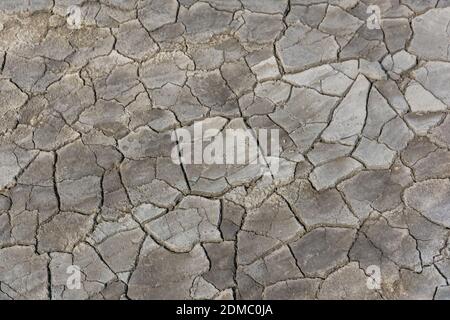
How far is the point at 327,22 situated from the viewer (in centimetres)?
410

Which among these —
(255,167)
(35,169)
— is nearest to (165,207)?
(255,167)

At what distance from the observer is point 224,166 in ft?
12.0

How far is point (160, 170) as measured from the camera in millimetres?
3670

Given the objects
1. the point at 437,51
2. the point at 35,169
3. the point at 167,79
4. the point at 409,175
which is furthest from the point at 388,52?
the point at 35,169

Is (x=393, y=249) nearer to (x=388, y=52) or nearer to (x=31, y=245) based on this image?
(x=388, y=52)

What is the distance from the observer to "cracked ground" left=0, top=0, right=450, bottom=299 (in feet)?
11.1

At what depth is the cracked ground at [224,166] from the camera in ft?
11.1

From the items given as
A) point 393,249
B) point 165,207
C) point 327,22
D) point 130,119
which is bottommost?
point 393,249

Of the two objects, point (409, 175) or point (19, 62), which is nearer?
point (409, 175)
